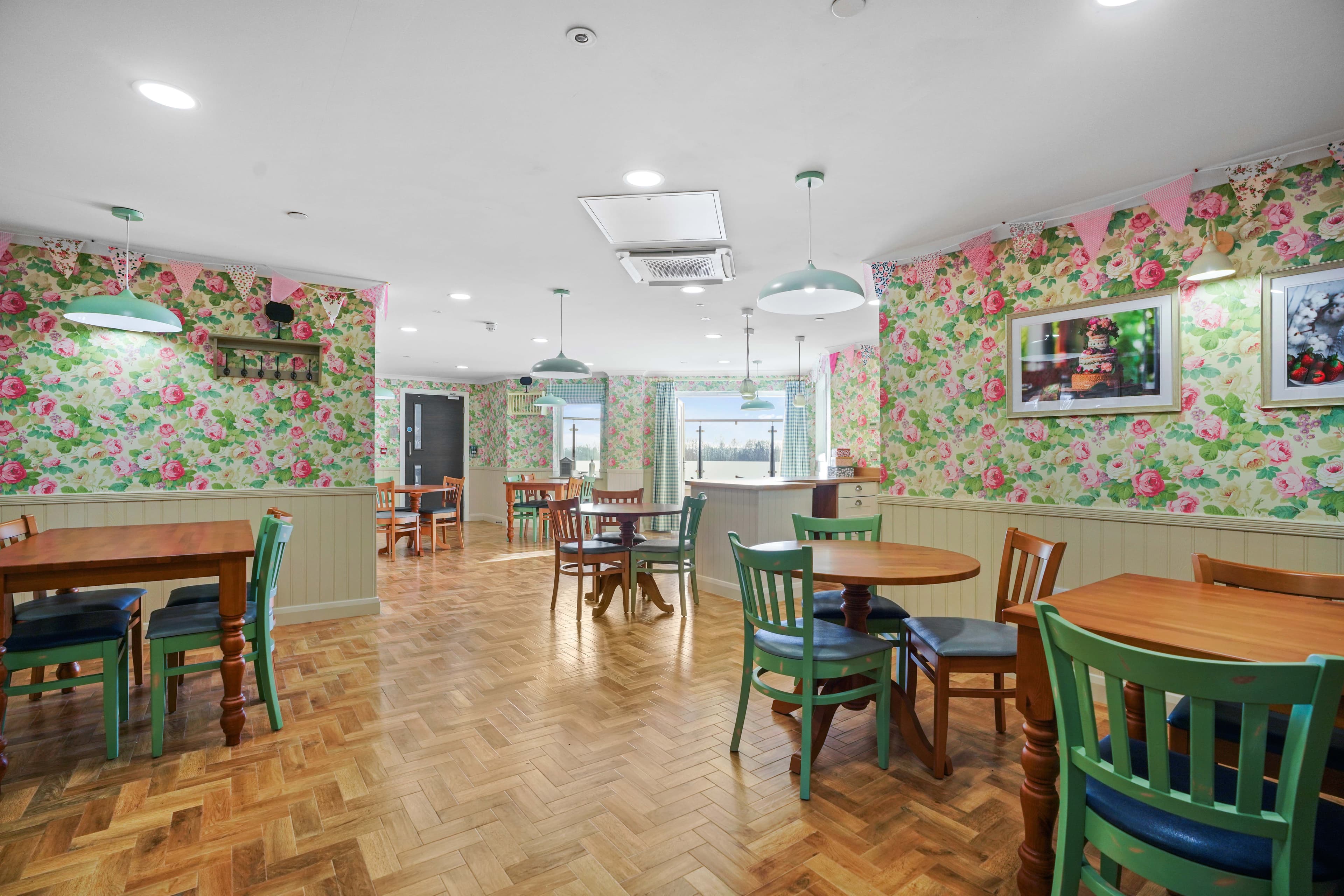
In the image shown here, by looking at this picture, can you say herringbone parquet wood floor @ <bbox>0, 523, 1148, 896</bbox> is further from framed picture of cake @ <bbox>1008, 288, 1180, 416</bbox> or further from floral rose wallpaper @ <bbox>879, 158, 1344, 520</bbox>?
framed picture of cake @ <bbox>1008, 288, 1180, 416</bbox>

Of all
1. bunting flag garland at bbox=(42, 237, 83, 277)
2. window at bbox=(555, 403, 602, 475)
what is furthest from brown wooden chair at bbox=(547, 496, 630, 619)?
window at bbox=(555, 403, 602, 475)

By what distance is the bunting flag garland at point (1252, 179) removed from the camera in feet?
8.54

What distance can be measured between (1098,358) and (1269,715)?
87.9 inches

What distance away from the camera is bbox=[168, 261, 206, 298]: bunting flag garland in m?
3.88

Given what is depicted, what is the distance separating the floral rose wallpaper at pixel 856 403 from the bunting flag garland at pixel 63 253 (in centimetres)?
638

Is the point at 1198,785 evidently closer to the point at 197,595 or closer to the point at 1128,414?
the point at 1128,414

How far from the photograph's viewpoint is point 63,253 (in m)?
3.57

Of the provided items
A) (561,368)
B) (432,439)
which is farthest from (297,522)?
(432,439)

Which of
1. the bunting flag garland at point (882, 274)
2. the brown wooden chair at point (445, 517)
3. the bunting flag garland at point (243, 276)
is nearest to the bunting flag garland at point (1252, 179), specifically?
the bunting flag garland at point (882, 274)

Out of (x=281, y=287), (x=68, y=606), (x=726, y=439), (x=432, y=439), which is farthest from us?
(x=432, y=439)

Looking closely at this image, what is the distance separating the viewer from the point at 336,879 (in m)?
1.70

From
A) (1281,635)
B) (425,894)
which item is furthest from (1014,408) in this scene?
(425,894)

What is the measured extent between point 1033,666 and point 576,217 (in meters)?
2.84

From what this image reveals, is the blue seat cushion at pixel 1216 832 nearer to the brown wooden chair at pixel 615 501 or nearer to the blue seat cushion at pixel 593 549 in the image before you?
the blue seat cushion at pixel 593 549
